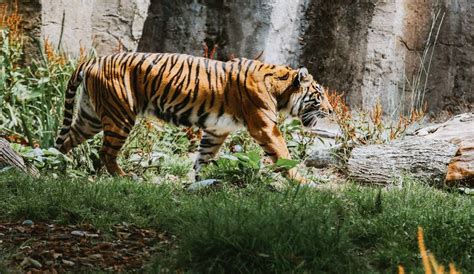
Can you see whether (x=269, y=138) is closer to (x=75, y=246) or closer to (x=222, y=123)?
(x=222, y=123)

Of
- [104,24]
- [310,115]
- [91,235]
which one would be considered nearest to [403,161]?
[310,115]

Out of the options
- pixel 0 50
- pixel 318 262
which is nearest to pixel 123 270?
pixel 318 262

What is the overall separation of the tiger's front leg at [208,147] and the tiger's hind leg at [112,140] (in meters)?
0.88

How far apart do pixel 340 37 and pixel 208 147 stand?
4.01 metres

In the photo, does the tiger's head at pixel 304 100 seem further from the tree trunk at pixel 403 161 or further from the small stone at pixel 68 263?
the small stone at pixel 68 263

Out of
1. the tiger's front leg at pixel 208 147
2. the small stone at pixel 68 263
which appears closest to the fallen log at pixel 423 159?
the tiger's front leg at pixel 208 147

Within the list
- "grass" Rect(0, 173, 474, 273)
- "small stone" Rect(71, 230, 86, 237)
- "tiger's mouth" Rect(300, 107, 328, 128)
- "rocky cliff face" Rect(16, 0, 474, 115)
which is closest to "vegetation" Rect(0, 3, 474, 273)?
"grass" Rect(0, 173, 474, 273)

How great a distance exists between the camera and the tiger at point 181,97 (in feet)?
24.9

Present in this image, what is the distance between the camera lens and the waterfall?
446 inches

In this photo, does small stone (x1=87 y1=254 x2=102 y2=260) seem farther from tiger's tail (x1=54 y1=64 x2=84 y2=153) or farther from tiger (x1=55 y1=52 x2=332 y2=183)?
tiger's tail (x1=54 y1=64 x2=84 y2=153)

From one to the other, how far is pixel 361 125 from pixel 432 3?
2.85 meters

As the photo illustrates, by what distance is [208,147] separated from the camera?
320 inches

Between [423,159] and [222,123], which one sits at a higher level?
[222,123]

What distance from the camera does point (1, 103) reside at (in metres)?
9.24
